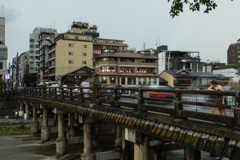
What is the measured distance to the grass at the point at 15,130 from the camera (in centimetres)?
2902

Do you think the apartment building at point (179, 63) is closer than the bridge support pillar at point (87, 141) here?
No

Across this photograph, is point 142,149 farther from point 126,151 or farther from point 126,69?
point 126,69

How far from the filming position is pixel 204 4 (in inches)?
357

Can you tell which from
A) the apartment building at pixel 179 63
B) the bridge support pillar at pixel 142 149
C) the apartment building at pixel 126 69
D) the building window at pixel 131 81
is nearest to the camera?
the bridge support pillar at pixel 142 149

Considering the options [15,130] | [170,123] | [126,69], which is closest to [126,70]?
[126,69]

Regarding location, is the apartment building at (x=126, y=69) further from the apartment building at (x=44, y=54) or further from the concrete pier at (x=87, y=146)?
the concrete pier at (x=87, y=146)

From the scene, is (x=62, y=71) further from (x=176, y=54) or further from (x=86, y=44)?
(x=176, y=54)

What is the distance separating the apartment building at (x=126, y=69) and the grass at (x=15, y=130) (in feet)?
80.7

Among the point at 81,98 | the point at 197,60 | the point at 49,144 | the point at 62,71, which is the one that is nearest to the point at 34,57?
the point at 62,71

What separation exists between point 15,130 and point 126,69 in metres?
31.9

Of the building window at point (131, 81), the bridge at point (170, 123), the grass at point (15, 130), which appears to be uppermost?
the building window at point (131, 81)

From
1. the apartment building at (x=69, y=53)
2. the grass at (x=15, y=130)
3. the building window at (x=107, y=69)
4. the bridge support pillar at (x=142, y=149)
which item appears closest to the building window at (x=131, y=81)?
the building window at (x=107, y=69)

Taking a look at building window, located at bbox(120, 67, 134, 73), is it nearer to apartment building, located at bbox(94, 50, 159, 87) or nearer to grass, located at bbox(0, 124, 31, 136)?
apartment building, located at bbox(94, 50, 159, 87)

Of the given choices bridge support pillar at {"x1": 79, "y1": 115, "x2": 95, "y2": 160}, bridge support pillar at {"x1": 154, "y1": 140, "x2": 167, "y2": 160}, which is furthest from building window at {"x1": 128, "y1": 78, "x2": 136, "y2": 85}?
bridge support pillar at {"x1": 154, "y1": 140, "x2": 167, "y2": 160}
